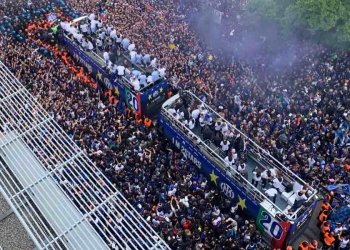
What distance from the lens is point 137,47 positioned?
79.5ft

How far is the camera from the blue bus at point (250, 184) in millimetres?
14773

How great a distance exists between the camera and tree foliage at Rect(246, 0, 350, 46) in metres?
22.5

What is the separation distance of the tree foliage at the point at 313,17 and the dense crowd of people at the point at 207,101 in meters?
1.12

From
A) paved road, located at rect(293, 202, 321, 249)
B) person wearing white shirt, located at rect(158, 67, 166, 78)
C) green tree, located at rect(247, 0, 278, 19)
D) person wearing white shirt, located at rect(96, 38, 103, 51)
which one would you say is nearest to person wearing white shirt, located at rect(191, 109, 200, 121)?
person wearing white shirt, located at rect(158, 67, 166, 78)

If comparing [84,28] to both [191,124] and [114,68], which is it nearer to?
[114,68]

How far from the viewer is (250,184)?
15.4 metres

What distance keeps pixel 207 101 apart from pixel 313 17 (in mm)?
7937

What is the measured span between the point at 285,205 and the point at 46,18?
20.3 metres

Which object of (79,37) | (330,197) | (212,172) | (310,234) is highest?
(79,37)

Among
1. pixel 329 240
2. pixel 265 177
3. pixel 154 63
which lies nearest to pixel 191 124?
pixel 265 177

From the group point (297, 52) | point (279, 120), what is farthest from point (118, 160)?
point (297, 52)

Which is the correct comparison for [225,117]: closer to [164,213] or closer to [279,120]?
[279,120]

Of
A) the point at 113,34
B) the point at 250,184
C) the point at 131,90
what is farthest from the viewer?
the point at 113,34

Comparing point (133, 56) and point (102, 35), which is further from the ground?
point (102, 35)
